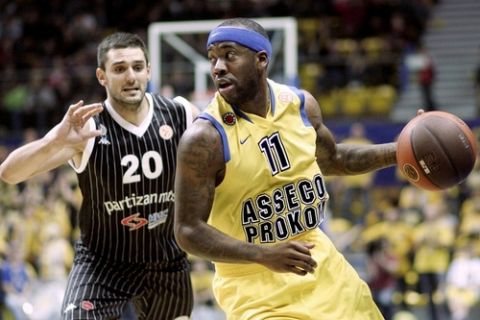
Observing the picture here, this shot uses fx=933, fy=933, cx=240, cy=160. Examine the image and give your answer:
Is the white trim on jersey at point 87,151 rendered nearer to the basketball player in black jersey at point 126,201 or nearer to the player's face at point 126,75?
the basketball player in black jersey at point 126,201

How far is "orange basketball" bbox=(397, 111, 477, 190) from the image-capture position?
491 cm

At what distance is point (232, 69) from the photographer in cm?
471

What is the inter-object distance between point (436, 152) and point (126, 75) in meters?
1.94

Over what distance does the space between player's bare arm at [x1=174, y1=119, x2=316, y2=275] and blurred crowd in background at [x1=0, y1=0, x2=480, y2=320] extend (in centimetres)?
554

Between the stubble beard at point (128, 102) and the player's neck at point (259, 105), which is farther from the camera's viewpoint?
the stubble beard at point (128, 102)

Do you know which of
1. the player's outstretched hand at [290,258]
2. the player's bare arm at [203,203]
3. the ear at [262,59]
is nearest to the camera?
the player's outstretched hand at [290,258]

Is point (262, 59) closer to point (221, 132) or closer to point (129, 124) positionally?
point (221, 132)

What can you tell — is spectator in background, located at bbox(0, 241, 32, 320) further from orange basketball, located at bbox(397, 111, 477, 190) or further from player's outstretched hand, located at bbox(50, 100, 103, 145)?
orange basketball, located at bbox(397, 111, 477, 190)

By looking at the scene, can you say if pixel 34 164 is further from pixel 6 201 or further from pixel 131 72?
pixel 6 201

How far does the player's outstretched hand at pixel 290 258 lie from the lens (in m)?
4.27

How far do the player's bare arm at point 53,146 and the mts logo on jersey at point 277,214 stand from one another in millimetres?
1140

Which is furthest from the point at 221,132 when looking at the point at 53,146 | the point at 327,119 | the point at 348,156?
the point at 327,119

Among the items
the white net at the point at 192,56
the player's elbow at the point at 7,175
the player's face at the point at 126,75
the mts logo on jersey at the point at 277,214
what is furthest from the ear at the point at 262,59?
the white net at the point at 192,56

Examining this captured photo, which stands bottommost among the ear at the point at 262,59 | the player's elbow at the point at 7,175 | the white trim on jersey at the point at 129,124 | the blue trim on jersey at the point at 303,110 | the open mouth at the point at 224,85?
the player's elbow at the point at 7,175
